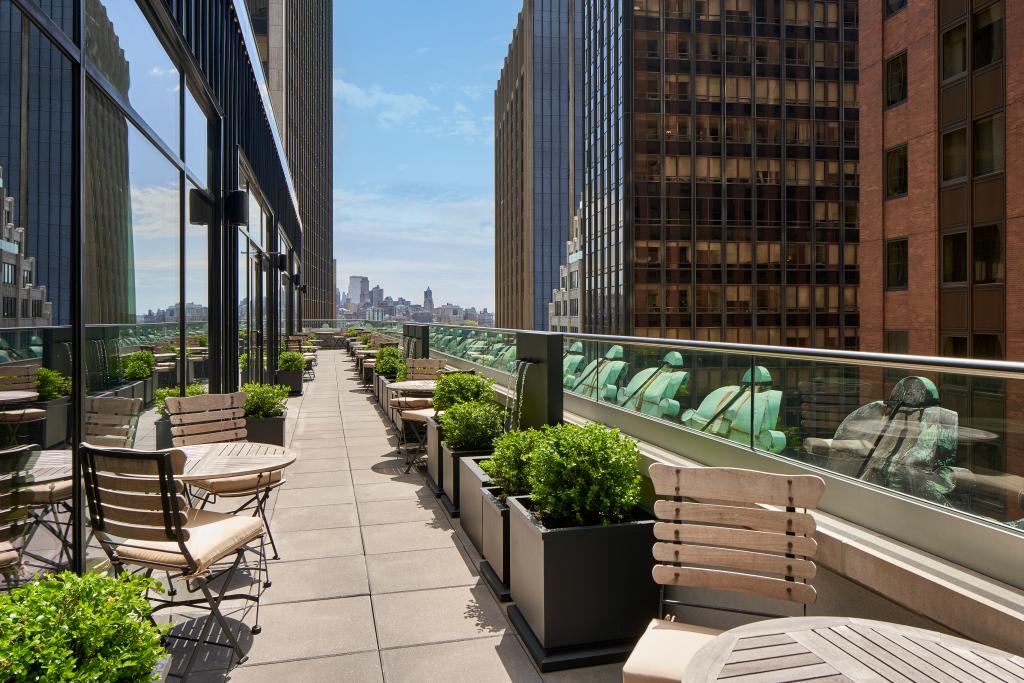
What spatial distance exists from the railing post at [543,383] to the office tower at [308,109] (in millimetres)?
25269

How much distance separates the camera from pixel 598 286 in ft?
223

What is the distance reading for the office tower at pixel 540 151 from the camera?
99.6 meters

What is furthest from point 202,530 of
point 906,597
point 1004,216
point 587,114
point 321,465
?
point 587,114

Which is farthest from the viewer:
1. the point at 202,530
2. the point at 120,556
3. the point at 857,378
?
the point at 202,530

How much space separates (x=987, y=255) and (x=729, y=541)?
28.8 metres

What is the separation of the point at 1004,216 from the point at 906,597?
28294mm

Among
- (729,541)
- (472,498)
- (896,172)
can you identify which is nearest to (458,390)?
(472,498)

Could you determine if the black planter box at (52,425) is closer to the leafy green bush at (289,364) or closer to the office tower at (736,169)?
the leafy green bush at (289,364)

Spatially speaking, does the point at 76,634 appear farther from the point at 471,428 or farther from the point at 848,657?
the point at 471,428

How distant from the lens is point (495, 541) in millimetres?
5148

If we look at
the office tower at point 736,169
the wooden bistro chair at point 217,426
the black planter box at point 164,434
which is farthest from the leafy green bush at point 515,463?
the office tower at point 736,169

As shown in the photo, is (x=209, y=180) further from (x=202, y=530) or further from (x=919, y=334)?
(x=919, y=334)

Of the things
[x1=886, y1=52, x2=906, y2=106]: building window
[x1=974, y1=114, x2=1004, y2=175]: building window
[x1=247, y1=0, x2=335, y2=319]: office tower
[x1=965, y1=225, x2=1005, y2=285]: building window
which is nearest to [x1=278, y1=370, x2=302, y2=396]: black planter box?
[x1=247, y1=0, x2=335, y2=319]: office tower

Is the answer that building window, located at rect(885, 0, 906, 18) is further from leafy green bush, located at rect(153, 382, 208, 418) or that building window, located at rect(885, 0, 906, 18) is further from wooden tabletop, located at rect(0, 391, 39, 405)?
wooden tabletop, located at rect(0, 391, 39, 405)
